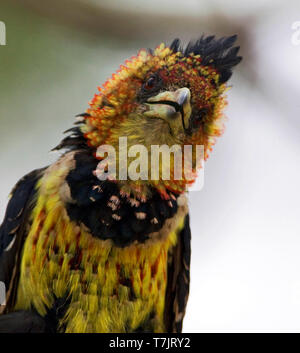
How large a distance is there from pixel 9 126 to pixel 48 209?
0.87 feet

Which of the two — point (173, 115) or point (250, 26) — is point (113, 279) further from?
point (250, 26)

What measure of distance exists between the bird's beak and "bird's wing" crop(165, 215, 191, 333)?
0.26 m

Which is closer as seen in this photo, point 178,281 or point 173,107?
point 173,107

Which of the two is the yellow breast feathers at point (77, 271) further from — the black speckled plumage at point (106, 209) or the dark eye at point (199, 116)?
the dark eye at point (199, 116)

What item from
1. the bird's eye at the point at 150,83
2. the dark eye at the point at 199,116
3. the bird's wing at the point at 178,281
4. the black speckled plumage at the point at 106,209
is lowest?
the bird's wing at the point at 178,281

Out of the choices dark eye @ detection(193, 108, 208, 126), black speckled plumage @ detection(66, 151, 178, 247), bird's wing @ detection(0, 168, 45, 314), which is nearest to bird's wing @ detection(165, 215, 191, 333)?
black speckled plumage @ detection(66, 151, 178, 247)

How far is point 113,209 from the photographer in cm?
101

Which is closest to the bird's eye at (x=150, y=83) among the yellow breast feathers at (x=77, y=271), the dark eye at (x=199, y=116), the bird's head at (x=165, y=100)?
the bird's head at (x=165, y=100)

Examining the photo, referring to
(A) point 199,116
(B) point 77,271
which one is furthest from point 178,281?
(A) point 199,116

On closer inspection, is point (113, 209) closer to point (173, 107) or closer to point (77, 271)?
point (77, 271)

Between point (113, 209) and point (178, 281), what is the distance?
295 mm

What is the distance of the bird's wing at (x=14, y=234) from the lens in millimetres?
1044

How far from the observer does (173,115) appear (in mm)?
1009

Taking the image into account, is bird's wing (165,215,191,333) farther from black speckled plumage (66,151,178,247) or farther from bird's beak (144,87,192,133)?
bird's beak (144,87,192,133)
